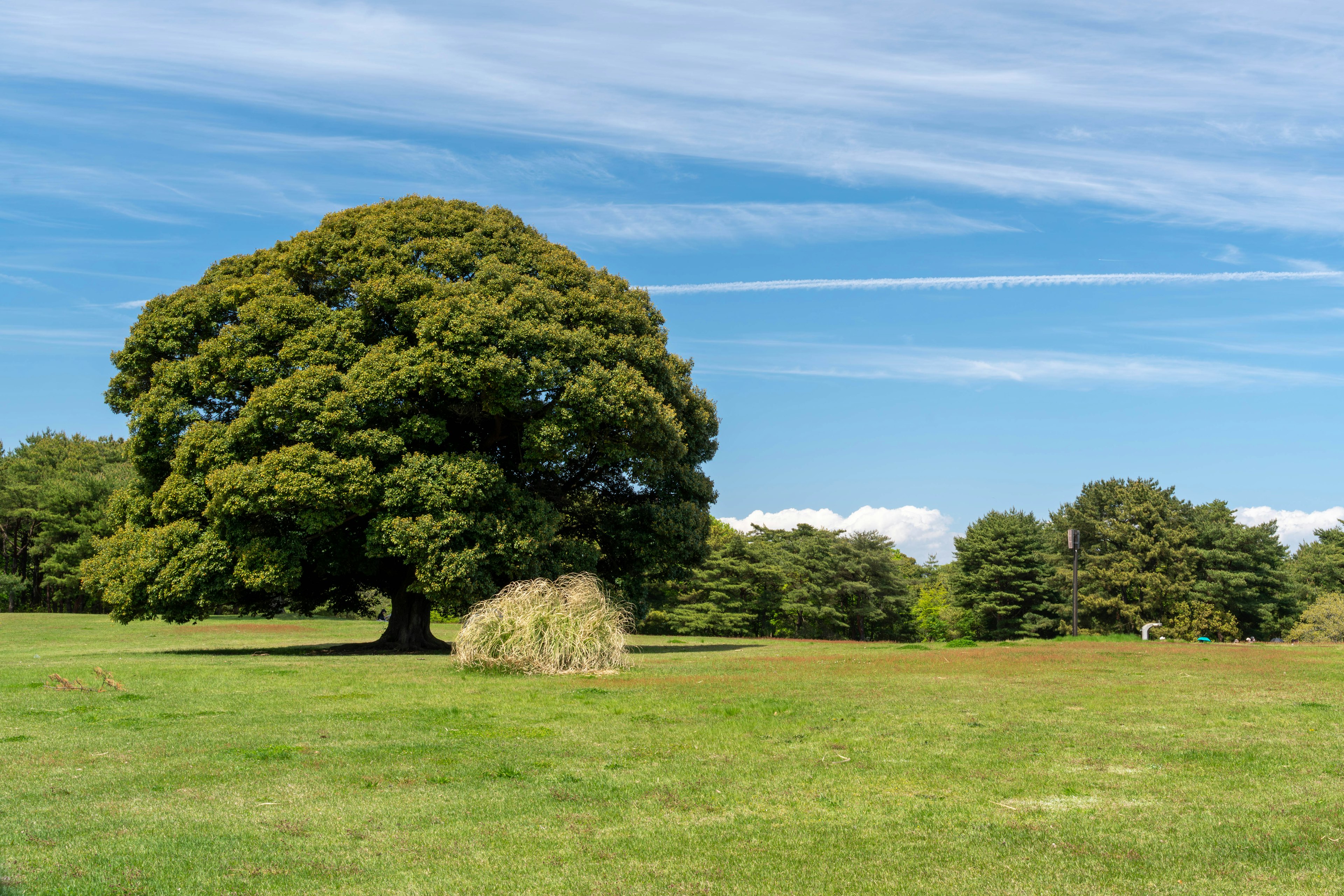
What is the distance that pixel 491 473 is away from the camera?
23016mm

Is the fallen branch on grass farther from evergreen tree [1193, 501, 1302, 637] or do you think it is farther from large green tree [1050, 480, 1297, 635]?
evergreen tree [1193, 501, 1302, 637]

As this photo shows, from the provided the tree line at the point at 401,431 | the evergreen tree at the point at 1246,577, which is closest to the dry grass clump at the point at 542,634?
the tree line at the point at 401,431

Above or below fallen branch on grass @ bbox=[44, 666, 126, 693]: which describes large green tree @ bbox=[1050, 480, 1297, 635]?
above

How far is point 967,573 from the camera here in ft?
220

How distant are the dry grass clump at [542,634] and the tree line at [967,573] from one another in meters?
38.6

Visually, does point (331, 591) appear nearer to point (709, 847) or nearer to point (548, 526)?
point (548, 526)

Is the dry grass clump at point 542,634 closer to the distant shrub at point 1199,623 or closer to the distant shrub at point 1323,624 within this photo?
the distant shrub at point 1323,624

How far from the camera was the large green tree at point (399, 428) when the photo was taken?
2270 centimetres

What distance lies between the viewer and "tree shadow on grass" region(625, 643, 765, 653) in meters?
26.1

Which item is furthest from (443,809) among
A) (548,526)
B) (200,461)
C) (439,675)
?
(200,461)

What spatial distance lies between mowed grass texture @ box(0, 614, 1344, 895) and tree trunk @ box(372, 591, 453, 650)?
11.9m

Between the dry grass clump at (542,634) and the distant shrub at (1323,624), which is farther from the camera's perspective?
the distant shrub at (1323,624)

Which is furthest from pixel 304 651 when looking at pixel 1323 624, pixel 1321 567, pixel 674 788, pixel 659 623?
pixel 1321 567

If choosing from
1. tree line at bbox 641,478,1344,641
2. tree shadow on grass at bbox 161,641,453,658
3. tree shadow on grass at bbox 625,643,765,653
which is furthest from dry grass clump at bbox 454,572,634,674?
tree line at bbox 641,478,1344,641
